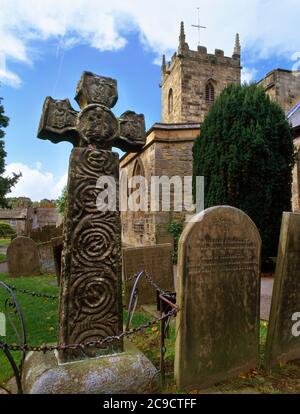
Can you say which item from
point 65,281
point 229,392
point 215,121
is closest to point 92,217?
point 65,281

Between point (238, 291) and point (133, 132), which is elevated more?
point (133, 132)

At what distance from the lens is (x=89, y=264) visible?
8.96 ft

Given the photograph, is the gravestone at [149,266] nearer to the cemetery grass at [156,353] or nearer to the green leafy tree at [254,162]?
the cemetery grass at [156,353]

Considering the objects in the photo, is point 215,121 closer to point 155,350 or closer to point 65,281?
point 155,350

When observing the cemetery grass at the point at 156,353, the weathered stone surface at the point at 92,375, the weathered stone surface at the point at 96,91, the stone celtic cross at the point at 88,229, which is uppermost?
the weathered stone surface at the point at 96,91

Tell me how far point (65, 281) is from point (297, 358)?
274 centimetres

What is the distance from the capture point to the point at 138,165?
53.7ft

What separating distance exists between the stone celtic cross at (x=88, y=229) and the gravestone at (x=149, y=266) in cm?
302

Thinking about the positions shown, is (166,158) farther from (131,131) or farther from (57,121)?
(57,121)

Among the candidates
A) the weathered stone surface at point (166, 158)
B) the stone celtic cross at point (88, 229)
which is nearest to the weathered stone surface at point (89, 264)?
the stone celtic cross at point (88, 229)

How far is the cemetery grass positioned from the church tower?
21.6 meters

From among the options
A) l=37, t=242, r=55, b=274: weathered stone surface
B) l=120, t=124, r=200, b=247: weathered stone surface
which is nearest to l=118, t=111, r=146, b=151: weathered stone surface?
l=37, t=242, r=55, b=274: weathered stone surface

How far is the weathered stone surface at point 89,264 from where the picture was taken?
8.72 ft

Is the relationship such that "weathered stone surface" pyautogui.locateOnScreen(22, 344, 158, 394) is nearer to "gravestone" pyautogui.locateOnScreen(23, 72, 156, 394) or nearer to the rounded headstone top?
"gravestone" pyautogui.locateOnScreen(23, 72, 156, 394)
